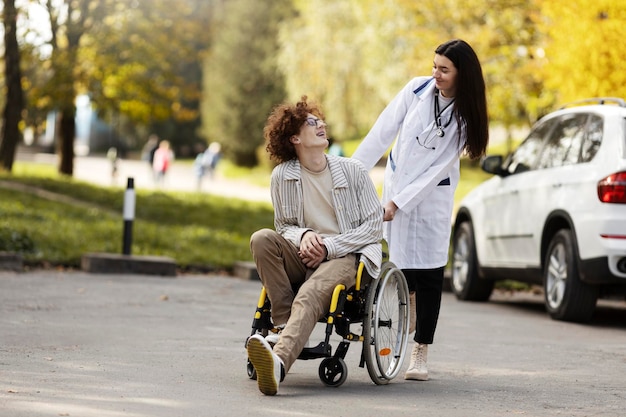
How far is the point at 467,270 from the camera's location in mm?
12391

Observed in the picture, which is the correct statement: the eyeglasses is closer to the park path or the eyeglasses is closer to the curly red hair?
the curly red hair

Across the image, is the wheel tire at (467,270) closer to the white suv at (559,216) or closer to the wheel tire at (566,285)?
the white suv at (559,216)

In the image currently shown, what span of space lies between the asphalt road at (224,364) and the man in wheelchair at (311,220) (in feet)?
1.78

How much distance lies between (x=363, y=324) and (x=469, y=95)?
1.53 meters

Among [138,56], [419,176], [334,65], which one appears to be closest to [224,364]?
[419,176]

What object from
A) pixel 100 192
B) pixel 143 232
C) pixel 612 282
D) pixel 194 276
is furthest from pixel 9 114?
pixel 612 282

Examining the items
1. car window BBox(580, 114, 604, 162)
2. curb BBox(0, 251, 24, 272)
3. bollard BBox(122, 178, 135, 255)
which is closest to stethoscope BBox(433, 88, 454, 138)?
car window BBox(580, 114, 604, 162)

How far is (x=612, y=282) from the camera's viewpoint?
31.9ft

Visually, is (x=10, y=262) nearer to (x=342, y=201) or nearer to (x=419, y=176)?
(x=419, y=176)

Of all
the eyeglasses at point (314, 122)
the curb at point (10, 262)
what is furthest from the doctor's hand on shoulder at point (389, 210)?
the curb at point (10, 262)

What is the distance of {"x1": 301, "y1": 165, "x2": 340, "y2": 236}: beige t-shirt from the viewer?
6484mm

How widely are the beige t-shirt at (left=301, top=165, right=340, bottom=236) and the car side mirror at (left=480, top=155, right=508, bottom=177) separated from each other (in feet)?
15.4

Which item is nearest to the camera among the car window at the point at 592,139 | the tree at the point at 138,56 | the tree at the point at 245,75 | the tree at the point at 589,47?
the car window at the point at 592,139

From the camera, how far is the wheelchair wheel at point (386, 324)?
6.27 metres
